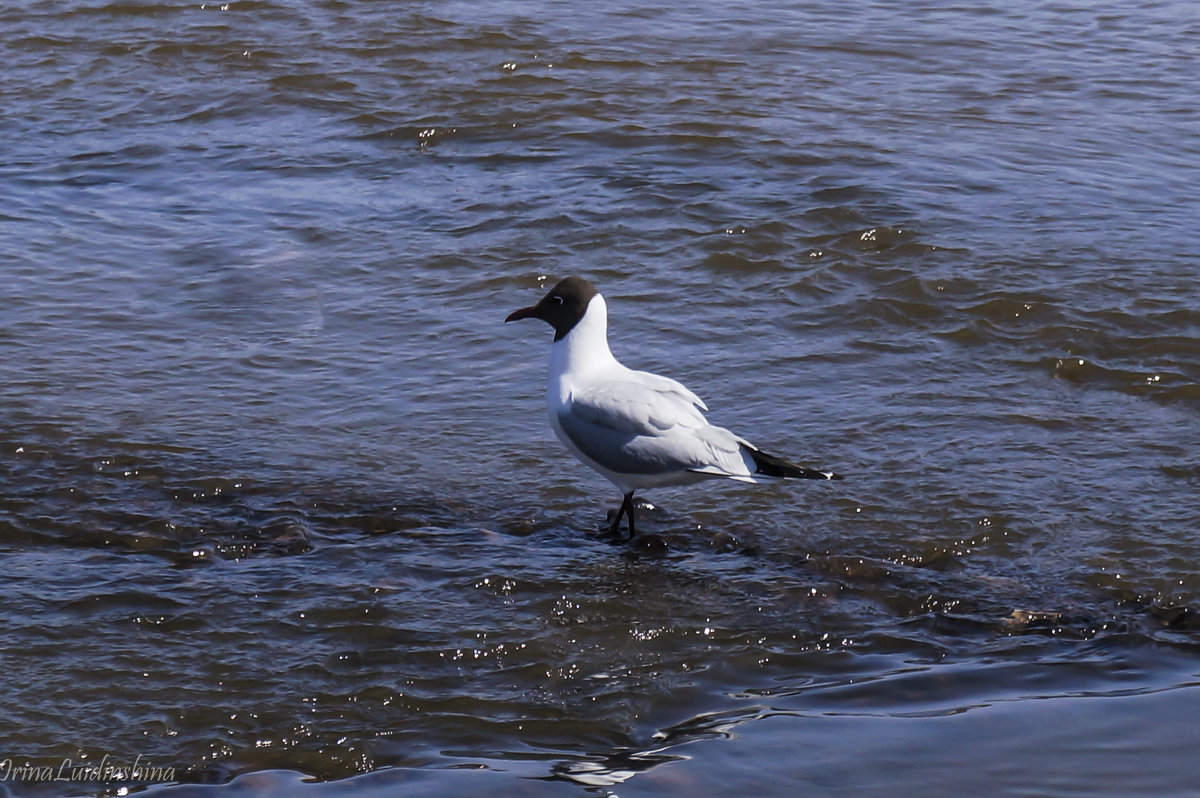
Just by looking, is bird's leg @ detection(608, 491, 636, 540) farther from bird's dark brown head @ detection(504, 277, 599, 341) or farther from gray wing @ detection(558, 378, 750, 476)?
bird's dark brown head @ detection(504, 277, 599, 341)

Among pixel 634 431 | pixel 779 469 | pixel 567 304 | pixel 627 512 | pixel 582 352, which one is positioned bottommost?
pixel 627 512

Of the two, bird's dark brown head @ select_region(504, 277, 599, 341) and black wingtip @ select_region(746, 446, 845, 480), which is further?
bird's dark brown head @ select_region(504, 277, 599, 341)

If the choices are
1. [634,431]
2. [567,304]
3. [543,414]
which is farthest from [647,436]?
[543,414]

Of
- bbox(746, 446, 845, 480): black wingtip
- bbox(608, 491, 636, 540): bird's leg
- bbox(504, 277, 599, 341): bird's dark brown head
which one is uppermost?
bbox(504, 277, 599, 341): bird's dark brown head

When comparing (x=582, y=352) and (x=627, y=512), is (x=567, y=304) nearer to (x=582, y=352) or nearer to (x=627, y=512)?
(x=582, y=352)

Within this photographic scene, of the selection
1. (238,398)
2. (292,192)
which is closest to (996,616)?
(238,398)

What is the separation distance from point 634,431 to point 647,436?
0.05 m

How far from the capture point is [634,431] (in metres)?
5.07

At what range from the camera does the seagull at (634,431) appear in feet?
16.6

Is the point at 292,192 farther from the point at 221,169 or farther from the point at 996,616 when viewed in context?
the point at 996,616

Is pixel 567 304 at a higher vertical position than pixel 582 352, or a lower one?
higher

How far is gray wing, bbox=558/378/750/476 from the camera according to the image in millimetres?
5055

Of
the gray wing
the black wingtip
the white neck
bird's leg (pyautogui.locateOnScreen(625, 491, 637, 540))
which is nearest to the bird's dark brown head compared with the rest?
the white neck

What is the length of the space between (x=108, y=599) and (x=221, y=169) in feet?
16.6
